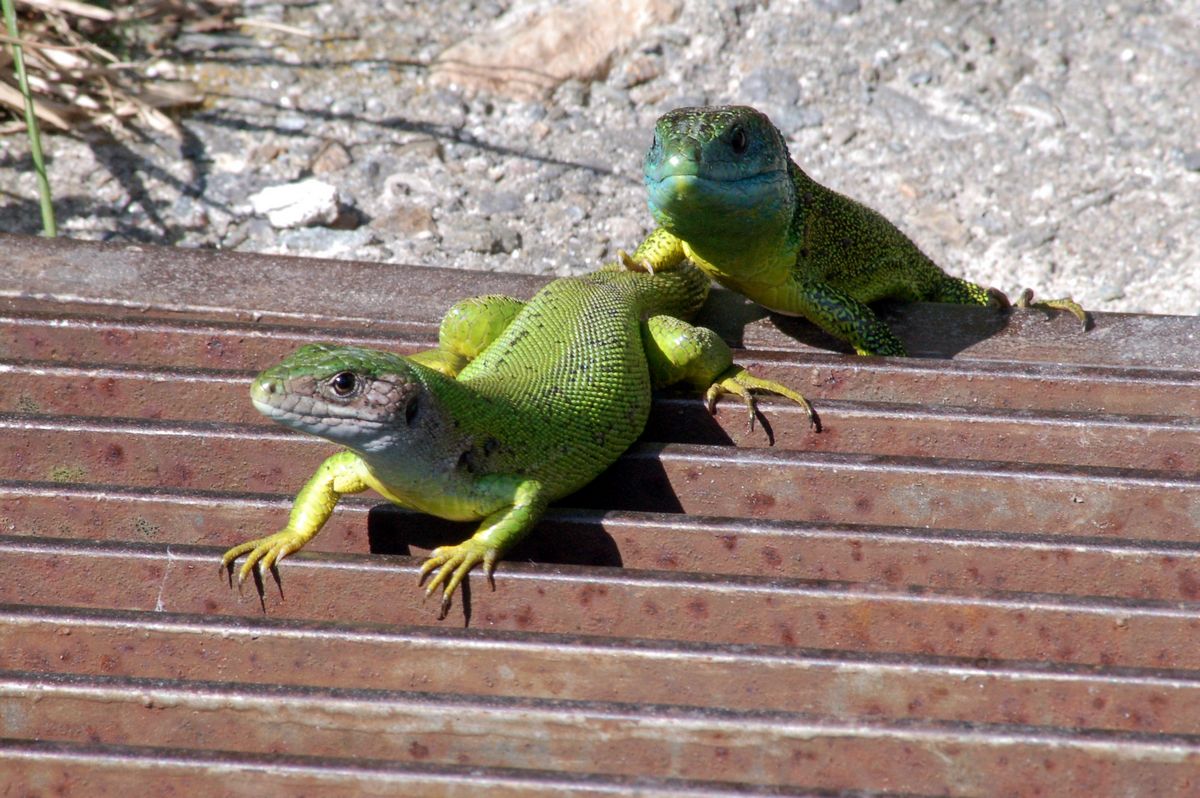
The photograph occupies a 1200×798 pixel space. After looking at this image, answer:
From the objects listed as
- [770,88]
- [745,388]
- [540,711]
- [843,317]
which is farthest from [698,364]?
[770,88]

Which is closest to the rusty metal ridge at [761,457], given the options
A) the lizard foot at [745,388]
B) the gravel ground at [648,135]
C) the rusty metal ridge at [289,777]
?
the lizard foot at [745,388]

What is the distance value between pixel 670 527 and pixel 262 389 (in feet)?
3.06

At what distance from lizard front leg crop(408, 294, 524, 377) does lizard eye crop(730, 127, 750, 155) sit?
2.69ft

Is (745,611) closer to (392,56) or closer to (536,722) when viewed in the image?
(536,722)

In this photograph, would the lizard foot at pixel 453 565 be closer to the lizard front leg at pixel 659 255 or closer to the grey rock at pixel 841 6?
the lizard front leg at pixel 659 255

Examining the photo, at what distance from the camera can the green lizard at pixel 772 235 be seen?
3.74 metres

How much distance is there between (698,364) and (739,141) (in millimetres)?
685

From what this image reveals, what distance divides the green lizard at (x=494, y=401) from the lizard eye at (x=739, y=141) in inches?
19.6

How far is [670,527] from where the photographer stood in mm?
Result: 2914

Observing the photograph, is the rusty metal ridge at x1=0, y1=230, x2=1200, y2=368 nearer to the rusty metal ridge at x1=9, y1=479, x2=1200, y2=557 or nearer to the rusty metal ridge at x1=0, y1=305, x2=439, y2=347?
the rusty metal ridge at x1=0, y1=305, x2=439, y2=347

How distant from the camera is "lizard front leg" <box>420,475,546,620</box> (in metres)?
2.82

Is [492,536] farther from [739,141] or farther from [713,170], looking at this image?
[739,141]

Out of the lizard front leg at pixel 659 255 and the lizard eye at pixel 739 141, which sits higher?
the lizard eye at pixel 739 141

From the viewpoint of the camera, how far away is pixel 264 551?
2.89 metres
